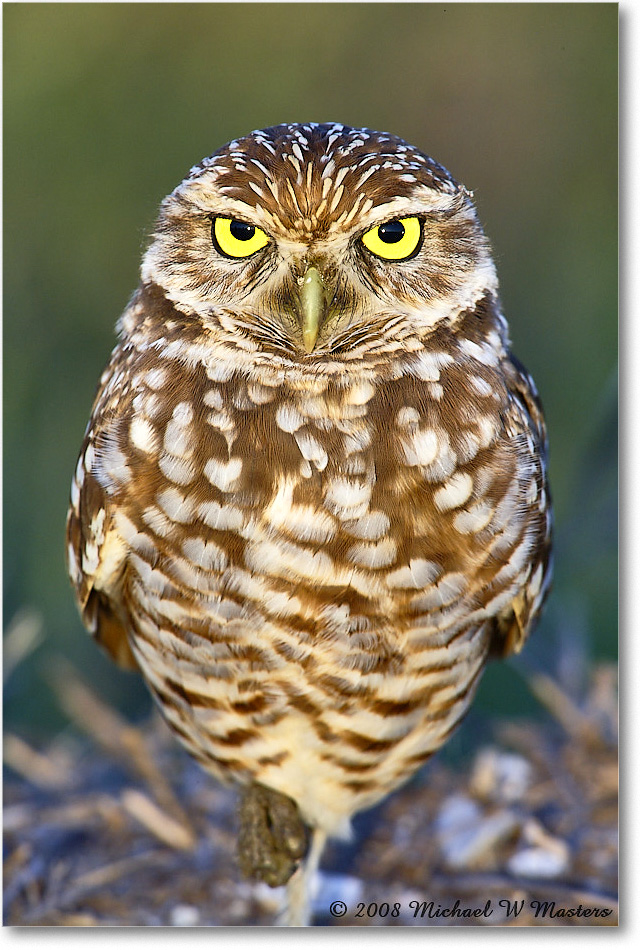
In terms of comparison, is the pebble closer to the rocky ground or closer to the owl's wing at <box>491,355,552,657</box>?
the rocky ground

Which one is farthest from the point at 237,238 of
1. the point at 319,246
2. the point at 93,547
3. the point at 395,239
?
the point at 93,547

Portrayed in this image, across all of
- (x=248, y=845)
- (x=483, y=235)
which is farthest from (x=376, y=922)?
(x=483, y=235)

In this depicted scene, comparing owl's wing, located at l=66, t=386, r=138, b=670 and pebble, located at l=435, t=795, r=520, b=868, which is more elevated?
owl's wing, located at l=66, t=386, r=138, b=670

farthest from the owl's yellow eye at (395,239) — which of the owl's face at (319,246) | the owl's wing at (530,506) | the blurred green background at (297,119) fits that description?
the blurred green background at (297,119)

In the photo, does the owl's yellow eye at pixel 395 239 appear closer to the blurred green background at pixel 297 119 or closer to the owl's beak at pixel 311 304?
the owl's beak at pixel 311 304

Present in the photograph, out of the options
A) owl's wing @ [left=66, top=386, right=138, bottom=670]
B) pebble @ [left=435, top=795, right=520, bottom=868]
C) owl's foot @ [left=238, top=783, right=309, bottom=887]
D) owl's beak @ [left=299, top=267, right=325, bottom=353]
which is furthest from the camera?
pebble @ [left=435, top=795, right=520, bottom=868]

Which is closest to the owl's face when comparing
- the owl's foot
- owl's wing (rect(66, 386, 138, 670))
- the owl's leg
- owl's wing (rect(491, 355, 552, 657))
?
owl's wing (rect(491, 355, 552, 657))

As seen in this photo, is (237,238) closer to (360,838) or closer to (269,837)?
(269,837)
